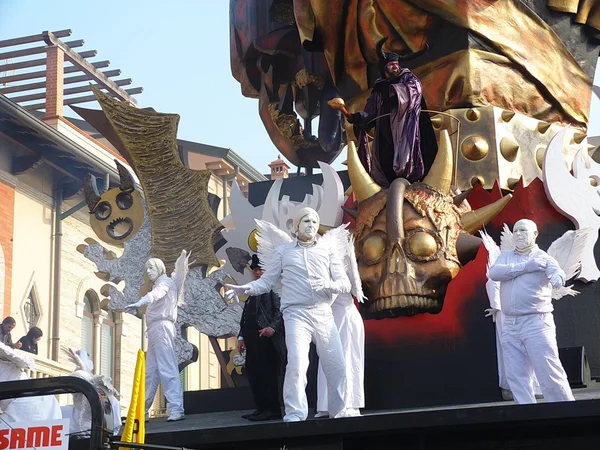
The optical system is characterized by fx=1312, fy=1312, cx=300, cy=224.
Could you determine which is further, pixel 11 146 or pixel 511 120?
pixel 11 146

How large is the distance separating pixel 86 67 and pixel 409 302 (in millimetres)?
18521

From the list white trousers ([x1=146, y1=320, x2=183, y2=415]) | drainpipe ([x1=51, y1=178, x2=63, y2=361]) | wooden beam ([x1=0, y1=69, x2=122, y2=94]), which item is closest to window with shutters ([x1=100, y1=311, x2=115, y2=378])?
drainpipe ([x1=51, y1=178, x2=63, y2=361])

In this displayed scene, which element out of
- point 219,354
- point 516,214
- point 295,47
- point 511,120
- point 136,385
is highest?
point 295,47

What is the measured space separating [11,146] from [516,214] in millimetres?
13096

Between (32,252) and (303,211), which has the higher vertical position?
(32,252)

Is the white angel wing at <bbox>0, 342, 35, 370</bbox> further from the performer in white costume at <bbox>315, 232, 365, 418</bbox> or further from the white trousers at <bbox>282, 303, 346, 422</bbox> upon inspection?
the performer in white costume at <bbox>315, 232, 365, 418</bbox>

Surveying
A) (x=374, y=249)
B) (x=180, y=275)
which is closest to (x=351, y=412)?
(x=374, y=249)

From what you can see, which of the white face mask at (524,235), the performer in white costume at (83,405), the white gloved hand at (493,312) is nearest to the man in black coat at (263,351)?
the performer in white costume at (83,405)

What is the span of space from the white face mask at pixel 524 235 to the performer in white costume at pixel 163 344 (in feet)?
13.0

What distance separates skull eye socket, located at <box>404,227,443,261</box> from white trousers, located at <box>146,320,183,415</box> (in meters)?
2.63

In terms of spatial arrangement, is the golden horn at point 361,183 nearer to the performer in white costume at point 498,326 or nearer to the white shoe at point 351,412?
the performer in white costume at point 498,326

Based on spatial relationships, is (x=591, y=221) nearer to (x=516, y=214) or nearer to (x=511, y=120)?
(x=516, y=214)

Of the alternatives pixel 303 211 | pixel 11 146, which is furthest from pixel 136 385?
pixel 11 146

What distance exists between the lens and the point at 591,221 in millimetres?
14422
